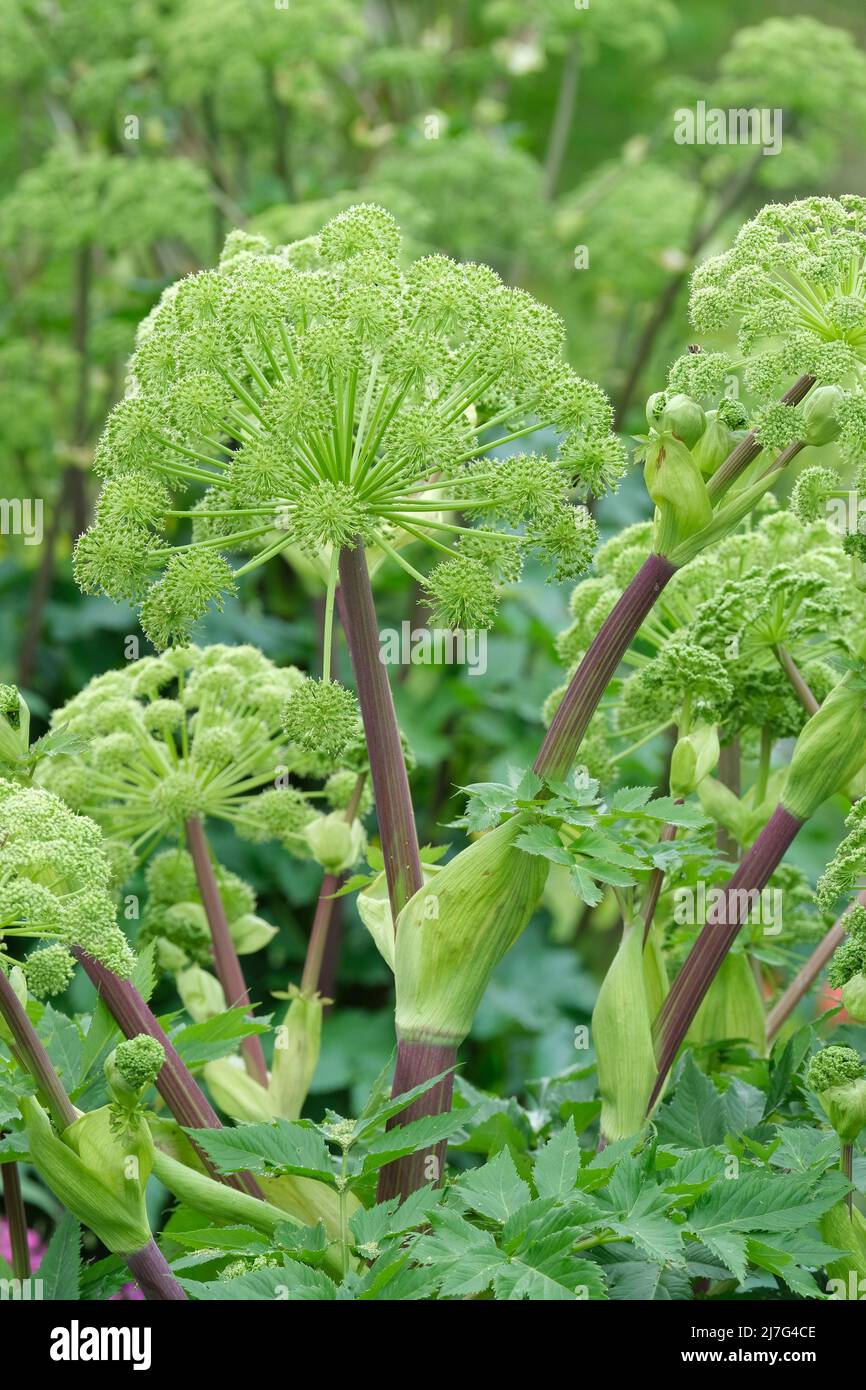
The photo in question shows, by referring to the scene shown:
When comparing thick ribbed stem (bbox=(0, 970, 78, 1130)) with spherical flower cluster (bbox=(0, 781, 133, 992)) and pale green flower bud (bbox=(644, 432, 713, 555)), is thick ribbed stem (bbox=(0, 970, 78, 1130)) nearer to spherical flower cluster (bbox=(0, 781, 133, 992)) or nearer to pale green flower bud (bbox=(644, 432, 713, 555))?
spherical flower cluster (bbox=(0, 781, 133, 992))

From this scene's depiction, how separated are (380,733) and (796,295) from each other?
0.95 ft

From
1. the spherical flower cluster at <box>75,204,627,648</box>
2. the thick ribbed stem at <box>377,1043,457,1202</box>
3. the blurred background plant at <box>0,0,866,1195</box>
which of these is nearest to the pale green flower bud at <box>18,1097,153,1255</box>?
the thick ribbed stem at <box>377,1043,457,1202</box>

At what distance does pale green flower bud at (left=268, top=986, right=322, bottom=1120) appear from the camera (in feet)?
3.05

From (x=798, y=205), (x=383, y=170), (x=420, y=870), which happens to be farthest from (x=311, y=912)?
(x=798, y=205)

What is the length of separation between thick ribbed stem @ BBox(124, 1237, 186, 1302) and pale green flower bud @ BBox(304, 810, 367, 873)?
0.28m

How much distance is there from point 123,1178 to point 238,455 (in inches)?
12.9

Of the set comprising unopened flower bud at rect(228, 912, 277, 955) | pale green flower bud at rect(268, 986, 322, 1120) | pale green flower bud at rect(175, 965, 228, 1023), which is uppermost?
unopened flower bud at rect(228, 912, 277, 955)

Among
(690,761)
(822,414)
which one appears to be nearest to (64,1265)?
(690,761)

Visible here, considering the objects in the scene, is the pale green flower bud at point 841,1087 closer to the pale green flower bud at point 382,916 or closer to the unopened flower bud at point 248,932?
the pale green flower bud at point 382,916

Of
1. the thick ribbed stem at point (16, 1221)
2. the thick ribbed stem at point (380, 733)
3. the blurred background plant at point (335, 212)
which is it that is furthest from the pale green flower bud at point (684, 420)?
the blurred background plant at point (335, 212)

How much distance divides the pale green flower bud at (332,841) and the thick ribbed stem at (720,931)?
229 mm

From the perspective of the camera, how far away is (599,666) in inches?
28.1
